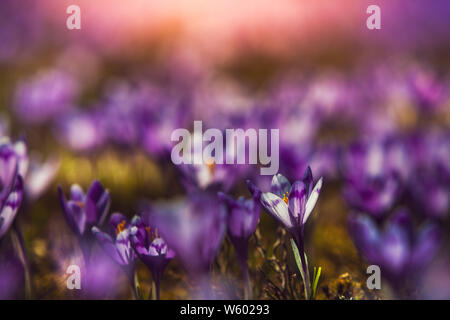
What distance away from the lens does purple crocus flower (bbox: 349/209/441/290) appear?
43.9 inches

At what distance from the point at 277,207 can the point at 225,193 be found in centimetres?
25

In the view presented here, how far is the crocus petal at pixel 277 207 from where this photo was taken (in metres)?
1.05

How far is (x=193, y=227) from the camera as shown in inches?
37.4

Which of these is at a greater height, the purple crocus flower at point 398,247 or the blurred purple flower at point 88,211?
the blurred purple flower at point 88,211

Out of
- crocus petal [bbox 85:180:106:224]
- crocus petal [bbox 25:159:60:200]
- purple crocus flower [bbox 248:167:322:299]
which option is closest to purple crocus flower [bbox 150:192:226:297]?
purple crocus flower [bbox 248:167:322:299]

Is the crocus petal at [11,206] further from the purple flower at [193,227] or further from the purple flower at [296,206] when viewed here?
the purple flower at [296,206]

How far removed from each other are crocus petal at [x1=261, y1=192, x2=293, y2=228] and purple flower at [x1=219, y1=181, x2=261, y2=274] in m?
0.02

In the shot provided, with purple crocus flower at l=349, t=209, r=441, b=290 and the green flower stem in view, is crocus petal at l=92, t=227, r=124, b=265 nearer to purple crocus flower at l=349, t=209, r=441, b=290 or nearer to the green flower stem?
the green flower stem

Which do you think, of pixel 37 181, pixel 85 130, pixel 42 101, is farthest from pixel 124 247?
pixel 42 101

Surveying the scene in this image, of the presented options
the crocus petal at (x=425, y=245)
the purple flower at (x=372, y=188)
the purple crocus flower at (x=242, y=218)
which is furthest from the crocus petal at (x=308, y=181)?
the purple flower at (x=372, y=188)

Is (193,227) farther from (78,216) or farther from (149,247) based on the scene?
(78,216)

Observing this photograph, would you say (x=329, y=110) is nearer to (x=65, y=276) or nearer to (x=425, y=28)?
(x=65, y=276)

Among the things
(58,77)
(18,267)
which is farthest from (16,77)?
(18,267)
